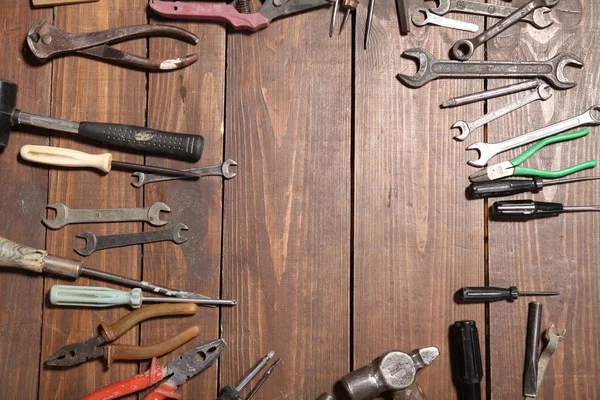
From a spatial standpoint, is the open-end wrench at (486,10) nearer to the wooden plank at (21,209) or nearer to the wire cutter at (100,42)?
the wire cutter at (100,42)

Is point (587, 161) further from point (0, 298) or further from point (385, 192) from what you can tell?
point (0, 298)

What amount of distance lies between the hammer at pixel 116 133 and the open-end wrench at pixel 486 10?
622mm

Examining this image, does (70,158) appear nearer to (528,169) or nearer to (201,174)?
(201,174)

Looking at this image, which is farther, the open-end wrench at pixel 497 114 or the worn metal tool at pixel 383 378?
the open-end wrench at pixel 497 114

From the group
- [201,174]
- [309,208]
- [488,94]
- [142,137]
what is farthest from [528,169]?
[142,137]

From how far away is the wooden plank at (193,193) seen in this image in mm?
1376

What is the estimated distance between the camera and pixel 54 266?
1334mm

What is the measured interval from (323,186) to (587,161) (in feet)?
1.92

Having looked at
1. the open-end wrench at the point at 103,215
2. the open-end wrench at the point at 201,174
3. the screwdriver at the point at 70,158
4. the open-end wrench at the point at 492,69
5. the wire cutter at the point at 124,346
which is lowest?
the wire cutter at the point at 124,346

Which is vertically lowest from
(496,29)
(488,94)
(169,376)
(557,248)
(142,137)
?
(169,376)

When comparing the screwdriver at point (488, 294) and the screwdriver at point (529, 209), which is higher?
the screwdriver at point (529, 209)

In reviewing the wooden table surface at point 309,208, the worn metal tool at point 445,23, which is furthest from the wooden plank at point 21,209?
the worn metal tool at point 445,23

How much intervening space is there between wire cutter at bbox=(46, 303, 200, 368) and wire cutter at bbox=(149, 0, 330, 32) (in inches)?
24.8

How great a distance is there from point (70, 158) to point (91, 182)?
72 mm
